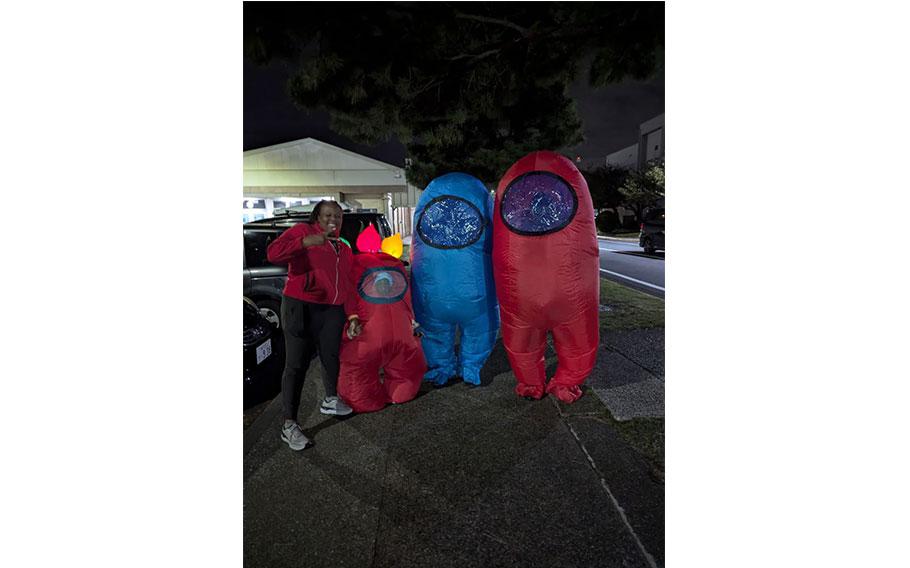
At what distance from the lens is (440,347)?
148 inches

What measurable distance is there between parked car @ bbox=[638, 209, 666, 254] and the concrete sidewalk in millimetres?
13551

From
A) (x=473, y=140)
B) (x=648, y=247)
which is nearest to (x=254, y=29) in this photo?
(x=473, y=140)

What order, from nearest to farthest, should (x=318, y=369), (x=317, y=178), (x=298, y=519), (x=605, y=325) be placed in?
(x=298, y=519) → (x=318, y=369) → (x=605, y=325) → (x=317, y=178)

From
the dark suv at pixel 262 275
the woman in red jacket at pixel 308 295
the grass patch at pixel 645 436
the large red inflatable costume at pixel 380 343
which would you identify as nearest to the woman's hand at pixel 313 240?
the woman in red jacket at pixel 308 295

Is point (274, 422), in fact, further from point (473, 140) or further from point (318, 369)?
point (473, 140)

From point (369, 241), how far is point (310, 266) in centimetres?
77

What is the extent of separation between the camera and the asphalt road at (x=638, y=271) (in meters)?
9.07

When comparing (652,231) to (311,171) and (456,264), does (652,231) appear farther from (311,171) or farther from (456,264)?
(456,264)

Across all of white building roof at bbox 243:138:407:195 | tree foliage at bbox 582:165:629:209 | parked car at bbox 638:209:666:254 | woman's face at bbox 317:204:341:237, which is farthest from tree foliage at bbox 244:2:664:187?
tree foliage at bbox 582:165:629:209

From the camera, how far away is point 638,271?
11.4 m

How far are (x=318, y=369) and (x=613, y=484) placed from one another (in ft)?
9.83

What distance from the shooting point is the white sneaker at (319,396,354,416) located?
10.5 feet

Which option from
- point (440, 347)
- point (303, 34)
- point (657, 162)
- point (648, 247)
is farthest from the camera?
point (657, 162)

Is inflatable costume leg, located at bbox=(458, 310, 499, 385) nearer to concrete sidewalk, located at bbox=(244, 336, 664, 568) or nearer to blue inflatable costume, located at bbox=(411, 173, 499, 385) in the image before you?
blue inflatable costume, located at bbox=(411, 173, 499, 385)
